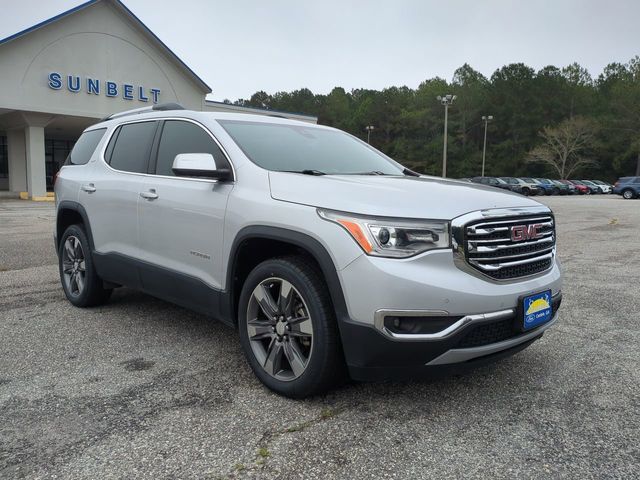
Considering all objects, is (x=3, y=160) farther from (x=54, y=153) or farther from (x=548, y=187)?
(x=548, y=187)

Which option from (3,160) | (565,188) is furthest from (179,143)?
(565,188)

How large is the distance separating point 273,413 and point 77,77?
27.1m

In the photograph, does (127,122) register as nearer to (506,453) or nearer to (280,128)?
(280,128)

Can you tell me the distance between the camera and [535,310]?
3.04m

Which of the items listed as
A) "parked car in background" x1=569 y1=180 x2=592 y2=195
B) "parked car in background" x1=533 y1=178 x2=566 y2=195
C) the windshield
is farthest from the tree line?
the windshield

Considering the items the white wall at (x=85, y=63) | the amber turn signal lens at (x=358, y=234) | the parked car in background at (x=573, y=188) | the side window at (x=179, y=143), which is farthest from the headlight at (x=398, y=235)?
the parked car in background at (x=573, y=188)

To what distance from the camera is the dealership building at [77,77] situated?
2416 cm

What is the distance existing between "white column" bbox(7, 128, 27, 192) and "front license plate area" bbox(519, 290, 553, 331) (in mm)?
32198

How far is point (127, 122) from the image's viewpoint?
486 centimetres

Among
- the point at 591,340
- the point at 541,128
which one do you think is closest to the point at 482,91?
the point at 541,128

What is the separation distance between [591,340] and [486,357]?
1953 millimetres

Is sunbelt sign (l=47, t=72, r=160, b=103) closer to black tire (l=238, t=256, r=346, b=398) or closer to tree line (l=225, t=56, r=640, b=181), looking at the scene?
black tire (l=238, t=256, r=346, b=398)

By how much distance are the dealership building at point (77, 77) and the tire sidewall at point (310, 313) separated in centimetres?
2147

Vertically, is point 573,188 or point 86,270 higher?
point 86,270
